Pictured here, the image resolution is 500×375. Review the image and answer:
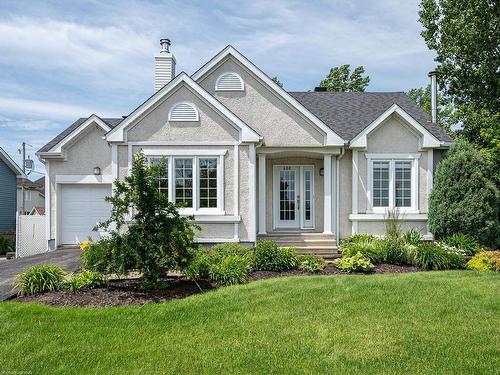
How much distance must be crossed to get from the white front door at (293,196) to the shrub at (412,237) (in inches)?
130

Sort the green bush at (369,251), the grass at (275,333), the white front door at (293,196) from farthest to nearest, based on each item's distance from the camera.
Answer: the white front door at (293,196)
the green bush at (369,251)
the grass at (275,333)

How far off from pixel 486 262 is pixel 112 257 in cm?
899

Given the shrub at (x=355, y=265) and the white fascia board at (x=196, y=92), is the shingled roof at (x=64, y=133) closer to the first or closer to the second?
the white fascia board at (x=196, y=92)

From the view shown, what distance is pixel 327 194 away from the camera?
43.4 ft

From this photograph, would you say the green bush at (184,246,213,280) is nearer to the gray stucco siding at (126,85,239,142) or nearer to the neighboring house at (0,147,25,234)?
the gray stucco siding at (126,85,239,142)

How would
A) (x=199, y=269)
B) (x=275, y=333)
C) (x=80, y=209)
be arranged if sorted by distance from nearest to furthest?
(x=275, y=333) → (x=199, y=269) → (x=80, y=209)

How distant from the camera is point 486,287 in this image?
8.13 metres

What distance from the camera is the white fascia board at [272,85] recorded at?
1294 cm

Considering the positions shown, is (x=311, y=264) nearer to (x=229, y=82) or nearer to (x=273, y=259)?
(x=273, y=259)

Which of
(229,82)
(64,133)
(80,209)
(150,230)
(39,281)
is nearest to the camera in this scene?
(39,281)

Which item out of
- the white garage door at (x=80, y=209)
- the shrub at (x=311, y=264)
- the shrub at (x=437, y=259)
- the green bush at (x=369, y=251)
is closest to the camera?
the shrub at (x=311, y=264)

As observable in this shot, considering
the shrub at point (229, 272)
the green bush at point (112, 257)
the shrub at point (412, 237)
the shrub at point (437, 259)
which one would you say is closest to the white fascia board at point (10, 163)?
the green bush at point (112, 257)

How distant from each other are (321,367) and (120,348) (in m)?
2.63

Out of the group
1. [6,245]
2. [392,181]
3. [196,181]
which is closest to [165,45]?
[196,181]
